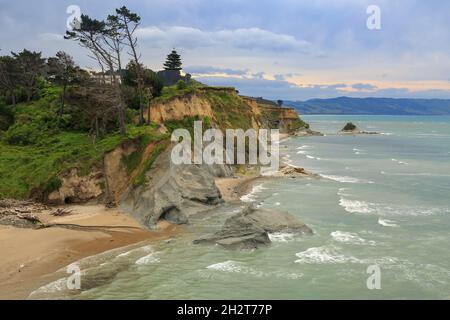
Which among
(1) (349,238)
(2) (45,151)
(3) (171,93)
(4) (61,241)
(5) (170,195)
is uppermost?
(3) (171,93)

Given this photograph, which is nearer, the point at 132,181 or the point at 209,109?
the point at 132,181

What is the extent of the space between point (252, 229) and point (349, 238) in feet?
19.6

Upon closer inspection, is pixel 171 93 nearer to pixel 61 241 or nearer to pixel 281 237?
pixel 281 237

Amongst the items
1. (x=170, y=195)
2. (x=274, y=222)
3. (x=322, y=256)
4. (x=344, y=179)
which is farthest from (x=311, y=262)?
(x=344, y=179)

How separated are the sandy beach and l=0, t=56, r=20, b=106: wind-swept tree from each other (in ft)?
108

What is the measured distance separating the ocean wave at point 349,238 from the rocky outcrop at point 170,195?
9334mm

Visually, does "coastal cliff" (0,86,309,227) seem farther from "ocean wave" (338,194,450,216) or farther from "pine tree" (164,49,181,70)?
"pine tree" (164,49,181,70)

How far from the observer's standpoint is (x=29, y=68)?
57.5 meters

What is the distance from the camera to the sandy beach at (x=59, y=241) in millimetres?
18906

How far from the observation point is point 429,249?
23797 mm

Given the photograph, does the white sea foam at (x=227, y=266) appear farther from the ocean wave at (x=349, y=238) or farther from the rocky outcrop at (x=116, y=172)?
the rocky outcrop at (x=116, y=172)

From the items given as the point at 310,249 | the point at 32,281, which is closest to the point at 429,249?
the point at 310,249
